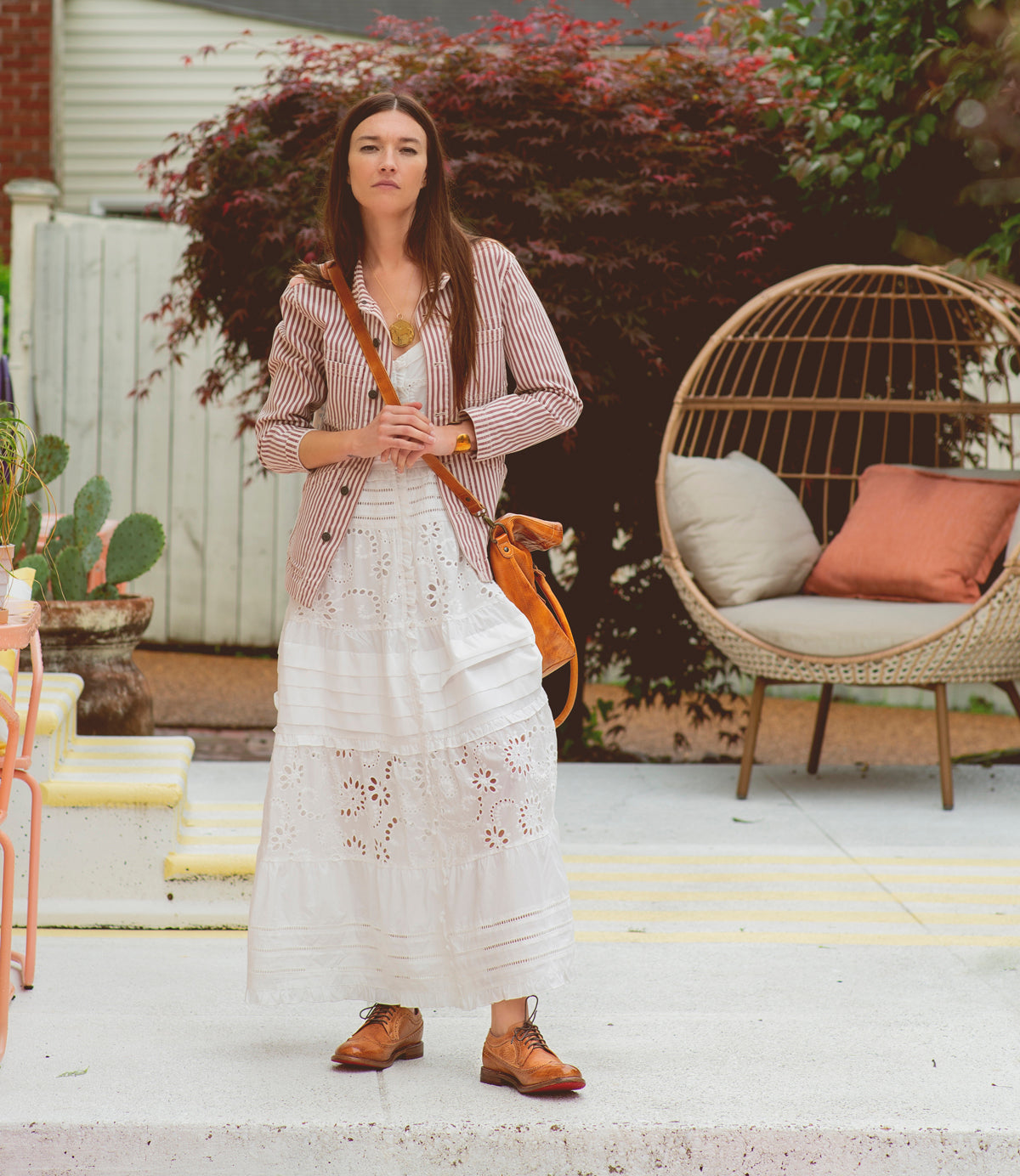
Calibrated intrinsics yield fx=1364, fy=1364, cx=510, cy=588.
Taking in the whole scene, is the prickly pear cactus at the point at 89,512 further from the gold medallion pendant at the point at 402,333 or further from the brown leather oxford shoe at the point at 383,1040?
the brown leather oxford shoe at the point at 383,1040

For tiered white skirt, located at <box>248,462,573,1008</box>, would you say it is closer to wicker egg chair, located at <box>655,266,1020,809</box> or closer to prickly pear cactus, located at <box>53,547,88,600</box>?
prickly pear cactus, located at <box>53,547,88,600</box>

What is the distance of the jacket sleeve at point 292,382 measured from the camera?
84.0 inches

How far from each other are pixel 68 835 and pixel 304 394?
119 centimetres

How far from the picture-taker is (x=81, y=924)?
109 inches

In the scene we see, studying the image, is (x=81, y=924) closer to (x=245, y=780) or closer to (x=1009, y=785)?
(x=245, y=780)

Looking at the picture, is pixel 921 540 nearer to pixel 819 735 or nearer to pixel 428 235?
pixel 819 735

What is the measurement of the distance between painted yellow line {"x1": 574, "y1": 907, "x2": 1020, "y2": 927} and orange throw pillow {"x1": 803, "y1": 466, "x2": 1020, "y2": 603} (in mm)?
1376

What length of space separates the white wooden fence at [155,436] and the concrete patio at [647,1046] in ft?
12.8

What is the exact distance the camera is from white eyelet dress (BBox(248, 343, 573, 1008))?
201 centimetres

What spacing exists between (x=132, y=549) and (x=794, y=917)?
2086 millimetres

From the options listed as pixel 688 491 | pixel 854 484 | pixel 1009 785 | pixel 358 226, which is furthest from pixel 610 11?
pixel 358 226

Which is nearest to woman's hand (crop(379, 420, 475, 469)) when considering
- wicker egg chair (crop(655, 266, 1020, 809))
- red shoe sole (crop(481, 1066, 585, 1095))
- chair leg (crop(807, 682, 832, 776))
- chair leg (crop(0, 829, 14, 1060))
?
chair leg (crop(0, 829, 14, 1060))

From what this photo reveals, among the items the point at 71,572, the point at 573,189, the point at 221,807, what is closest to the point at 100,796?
the point at 221,807

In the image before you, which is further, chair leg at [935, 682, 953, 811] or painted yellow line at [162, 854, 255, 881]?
chair leg at [935, 682, 953, 811]
